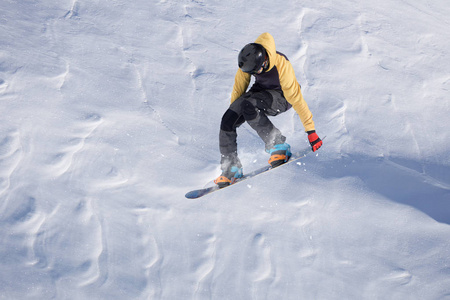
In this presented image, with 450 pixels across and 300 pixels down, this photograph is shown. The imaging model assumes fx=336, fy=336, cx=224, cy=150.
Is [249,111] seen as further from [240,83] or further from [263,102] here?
[240,83]

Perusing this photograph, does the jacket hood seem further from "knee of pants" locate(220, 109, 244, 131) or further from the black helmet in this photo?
"knee of pants" locate(220, 109, 244, 131)

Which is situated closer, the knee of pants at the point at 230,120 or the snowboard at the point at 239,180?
the knee of pants at the point at 230,120

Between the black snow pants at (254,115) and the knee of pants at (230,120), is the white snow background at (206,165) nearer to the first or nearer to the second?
the black snow pants at (254,115)

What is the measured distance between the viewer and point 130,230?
3.52 meters

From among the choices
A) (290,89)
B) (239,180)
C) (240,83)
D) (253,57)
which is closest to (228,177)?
(239,180)

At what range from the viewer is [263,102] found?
123 inches

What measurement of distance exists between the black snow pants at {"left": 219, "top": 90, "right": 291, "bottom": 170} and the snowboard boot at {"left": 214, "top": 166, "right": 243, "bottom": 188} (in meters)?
0.11

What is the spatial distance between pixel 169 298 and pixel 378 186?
2.45 m

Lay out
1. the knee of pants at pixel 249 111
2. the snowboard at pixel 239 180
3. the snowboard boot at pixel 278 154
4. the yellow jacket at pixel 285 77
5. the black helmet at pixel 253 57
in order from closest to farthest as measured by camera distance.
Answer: the black helmet at pixel 253 57, the yellow jacket at pixel 285 77, the knee of pants at pixel 249 111, the snowboard boot at pixel 278 154, the snowboard at pixel 239 180

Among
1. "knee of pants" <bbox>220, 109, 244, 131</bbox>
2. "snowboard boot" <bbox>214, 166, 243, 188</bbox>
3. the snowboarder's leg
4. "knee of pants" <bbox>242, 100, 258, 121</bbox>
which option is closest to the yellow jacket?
the snowboarder's leg

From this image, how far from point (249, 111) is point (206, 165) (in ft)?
3.12

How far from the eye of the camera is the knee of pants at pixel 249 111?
3.09 meters

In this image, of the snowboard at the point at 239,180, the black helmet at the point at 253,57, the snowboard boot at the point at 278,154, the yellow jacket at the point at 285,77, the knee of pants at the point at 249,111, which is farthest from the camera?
the snowboard at the point at 239,180

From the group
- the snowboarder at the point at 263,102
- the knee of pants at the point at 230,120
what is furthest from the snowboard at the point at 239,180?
the knee of pants at the point at 230,120
